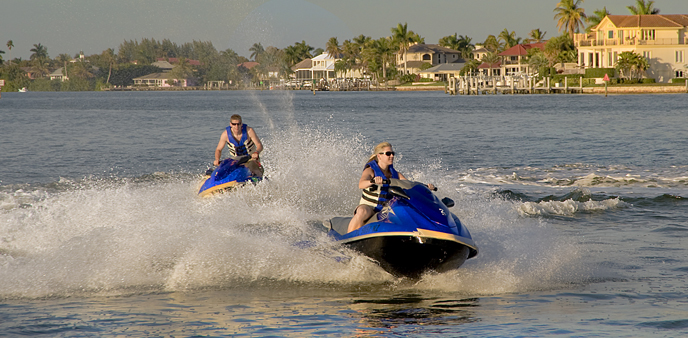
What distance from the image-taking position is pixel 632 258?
396 inches

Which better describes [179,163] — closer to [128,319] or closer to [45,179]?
[45,179]

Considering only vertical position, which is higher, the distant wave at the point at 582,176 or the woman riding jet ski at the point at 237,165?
the woman riding jet ski at the point at 237,165

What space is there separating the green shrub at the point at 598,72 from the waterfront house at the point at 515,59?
21381 mm

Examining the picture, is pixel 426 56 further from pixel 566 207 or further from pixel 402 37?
pixel 566 207

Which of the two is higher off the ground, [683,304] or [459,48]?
[459,48]

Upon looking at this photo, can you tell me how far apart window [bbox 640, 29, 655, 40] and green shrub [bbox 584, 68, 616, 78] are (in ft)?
17.7

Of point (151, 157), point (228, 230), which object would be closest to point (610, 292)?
point (228, 230)

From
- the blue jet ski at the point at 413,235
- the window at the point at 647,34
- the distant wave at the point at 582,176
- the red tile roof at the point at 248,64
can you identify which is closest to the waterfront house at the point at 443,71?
the window at the point at 647,34

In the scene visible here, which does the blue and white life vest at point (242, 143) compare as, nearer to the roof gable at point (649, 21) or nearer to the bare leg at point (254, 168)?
the bare leg at point (254, 168)

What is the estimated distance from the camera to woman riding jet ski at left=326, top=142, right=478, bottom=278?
7.81 meters

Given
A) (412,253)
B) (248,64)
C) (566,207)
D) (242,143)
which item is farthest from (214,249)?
(248,64)

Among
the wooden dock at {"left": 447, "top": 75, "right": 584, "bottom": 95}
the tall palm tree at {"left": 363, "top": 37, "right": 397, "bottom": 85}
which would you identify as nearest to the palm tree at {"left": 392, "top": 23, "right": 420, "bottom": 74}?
the tall palm tree at {"left": 363, "top": 37, "right": 397, "bottom": 85}

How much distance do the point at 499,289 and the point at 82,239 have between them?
233 inches

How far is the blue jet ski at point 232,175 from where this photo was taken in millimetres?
12984
